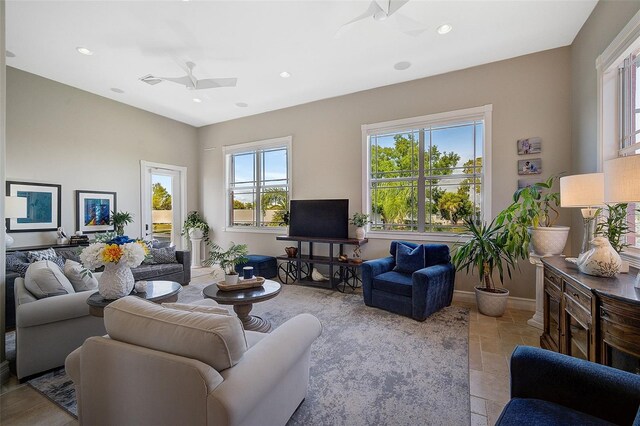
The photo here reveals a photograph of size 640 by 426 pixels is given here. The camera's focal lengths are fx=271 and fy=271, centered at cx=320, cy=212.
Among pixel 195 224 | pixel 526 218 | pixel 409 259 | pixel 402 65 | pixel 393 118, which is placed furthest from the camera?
pixel 195 224

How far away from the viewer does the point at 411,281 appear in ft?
10.6

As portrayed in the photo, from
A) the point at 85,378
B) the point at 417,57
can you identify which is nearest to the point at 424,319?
the point at 85,378

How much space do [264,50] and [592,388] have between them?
13.1 ft

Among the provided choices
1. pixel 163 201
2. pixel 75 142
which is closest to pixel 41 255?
pixel 75 142

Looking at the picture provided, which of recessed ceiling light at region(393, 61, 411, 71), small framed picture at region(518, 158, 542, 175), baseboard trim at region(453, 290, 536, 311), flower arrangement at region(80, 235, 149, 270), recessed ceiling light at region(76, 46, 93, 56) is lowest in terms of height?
baseboard trim at region(453, 290, 536, 311)

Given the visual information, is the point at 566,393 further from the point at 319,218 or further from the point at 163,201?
the point at 163,201

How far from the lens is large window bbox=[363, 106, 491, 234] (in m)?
3.88

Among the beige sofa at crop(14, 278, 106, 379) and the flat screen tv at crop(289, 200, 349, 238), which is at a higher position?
the flat screen tv at crop(289, 200, 349, 238)

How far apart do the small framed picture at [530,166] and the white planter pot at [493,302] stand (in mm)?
1571

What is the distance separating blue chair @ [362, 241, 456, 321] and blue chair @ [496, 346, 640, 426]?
5.88 ft

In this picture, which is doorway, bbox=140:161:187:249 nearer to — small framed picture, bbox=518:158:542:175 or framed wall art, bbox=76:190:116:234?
framed wall art, bbox=76:190:116:234

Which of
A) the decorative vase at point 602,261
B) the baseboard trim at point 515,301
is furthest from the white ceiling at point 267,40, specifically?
the baseboard trim at point 515,301

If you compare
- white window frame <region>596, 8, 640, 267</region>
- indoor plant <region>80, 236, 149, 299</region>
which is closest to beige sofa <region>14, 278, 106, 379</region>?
indoor plant <region>80, 236, 149, 299</region>

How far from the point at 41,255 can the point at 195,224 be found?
2.90m
